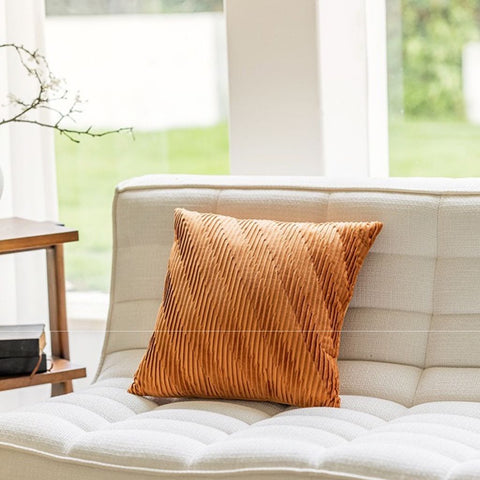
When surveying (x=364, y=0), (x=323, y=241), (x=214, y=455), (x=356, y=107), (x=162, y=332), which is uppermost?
(x=364, y=0)

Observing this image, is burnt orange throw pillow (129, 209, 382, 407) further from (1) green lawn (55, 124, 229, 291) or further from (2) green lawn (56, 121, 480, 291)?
(1) green lawn (55, 124, 229, 291)

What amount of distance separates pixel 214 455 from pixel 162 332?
419 mm

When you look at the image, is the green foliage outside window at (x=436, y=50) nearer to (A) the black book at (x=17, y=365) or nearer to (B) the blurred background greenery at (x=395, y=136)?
(B) the blurred background greenery at (x=395, y=136)

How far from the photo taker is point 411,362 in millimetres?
2076

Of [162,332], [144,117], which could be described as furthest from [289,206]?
[144,117]

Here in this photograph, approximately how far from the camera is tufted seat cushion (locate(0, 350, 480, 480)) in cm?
161

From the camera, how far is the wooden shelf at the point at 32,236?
2.42 meters

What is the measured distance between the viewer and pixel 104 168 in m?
3.13

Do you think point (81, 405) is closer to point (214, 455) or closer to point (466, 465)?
point (214, 455)

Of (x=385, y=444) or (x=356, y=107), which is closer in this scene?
(x=385, y=444)

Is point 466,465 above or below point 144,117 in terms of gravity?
below

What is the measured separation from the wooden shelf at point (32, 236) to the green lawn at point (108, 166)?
1.86 feet

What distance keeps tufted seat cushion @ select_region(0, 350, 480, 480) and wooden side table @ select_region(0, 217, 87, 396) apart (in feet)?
1.09

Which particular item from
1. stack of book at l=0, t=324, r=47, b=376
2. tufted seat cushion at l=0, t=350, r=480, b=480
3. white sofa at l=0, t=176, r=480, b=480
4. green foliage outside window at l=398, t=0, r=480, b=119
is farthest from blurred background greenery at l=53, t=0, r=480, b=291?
tufted seat cushion at l=0, t=350, r=480, b=480
